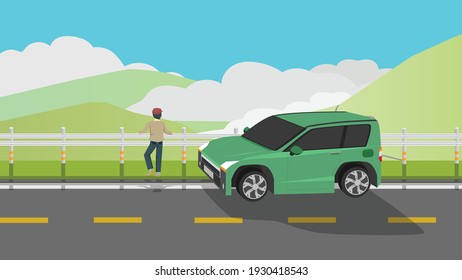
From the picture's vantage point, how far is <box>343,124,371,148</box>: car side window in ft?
49.9

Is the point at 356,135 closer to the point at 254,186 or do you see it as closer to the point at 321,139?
the point at 321,139

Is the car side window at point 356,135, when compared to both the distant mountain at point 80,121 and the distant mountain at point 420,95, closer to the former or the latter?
the distant mountain at point 420,95

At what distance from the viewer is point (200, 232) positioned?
1256cm

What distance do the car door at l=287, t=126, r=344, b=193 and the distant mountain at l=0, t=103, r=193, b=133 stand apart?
118 ft

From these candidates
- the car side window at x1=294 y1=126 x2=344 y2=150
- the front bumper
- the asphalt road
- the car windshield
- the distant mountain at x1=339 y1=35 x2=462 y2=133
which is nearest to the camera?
the asphalt road

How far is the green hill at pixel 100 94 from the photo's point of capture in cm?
5181

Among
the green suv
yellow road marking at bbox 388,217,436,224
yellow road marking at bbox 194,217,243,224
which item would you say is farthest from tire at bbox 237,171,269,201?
yellow road marking at bbox 388,217,436,224

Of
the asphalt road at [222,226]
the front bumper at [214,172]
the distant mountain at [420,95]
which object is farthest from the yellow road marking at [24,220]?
the distant mountain at [420,95]

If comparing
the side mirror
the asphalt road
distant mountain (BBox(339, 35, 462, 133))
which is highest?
distant mountain (BBox(339, 35, 462, 133))

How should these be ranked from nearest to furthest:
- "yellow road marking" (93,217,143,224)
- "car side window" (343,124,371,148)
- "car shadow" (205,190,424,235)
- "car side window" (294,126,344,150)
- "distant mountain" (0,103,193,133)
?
"car shadow" (205,190,424,235) → "yellow road marking" (93,217,143,224) → "car side window" (294,126,344,150) → "car side window" (343,124,371,148) → "distant mountain" (0,103,193,133)

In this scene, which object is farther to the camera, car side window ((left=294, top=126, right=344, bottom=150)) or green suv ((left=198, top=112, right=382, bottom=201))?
car side window ((left=294, top=126, right=344, bottom=150))

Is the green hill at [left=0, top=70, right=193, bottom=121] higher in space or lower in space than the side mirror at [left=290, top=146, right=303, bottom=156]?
higher

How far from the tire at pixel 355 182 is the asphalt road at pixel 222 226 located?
0.24 metres

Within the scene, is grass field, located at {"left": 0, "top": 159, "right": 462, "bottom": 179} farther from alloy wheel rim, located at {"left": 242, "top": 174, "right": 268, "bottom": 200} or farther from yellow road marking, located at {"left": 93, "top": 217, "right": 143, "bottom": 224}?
yellow road marking, located at {"left": 93, "top": 217, "right": 143, "bottom": 224}
